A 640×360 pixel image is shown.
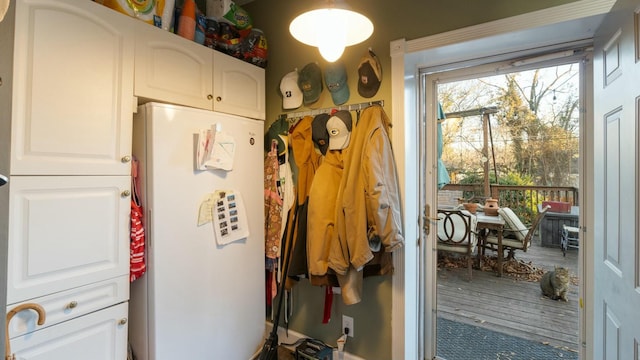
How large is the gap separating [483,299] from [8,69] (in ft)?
8.57

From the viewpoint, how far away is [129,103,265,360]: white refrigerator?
57.4 inches

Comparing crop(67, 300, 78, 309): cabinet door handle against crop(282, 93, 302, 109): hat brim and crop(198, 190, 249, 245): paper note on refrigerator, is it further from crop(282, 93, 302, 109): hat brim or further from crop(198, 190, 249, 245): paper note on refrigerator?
crop(282, 93, 302, 109): hat brim

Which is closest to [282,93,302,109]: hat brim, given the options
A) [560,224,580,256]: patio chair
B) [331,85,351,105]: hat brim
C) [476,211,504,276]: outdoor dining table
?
[331,85,351,105]: hat brim

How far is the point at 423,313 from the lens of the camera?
1.97 metres

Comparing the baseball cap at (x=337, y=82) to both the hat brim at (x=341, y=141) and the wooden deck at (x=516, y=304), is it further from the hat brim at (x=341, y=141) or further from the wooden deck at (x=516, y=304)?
the wooden deck at (x=516, y=304)

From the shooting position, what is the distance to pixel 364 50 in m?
1.84

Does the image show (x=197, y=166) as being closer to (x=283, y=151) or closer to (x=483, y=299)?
(x=283, y=151)

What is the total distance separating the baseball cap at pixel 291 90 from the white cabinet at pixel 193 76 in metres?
0.16

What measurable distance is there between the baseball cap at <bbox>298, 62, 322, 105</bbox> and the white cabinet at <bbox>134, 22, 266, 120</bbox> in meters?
0.32

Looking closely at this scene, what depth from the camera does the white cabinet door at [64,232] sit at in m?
1.08

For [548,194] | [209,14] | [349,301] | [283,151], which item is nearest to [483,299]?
[548,194]

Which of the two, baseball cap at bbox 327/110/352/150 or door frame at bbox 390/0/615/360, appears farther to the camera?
baseball cap at bbox 327/110/352/150

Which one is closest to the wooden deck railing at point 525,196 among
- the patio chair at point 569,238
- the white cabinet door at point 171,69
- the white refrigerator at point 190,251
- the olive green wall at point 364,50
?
the patio chair at point 569,238

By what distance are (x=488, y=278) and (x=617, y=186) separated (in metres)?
1.06
